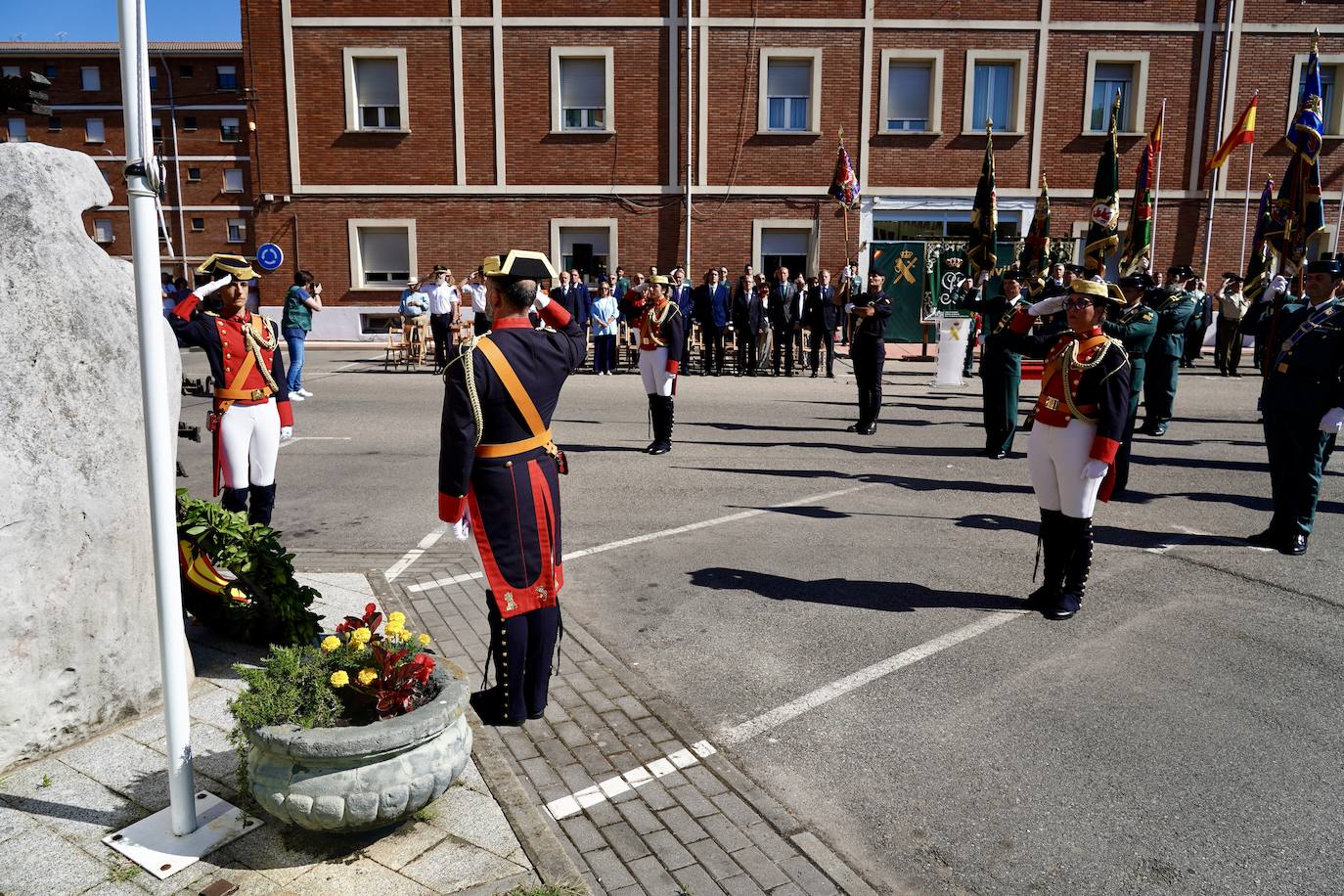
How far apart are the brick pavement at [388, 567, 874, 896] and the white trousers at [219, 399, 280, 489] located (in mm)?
2216

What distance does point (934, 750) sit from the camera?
15.4ft

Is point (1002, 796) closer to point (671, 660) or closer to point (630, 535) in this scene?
point (671, 660)

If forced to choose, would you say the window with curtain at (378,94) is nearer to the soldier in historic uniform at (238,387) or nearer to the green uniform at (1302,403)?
the soldier in historic uniform at (238,387)

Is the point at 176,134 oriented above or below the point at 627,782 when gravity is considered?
above

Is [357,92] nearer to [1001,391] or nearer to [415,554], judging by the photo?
[1001,391]


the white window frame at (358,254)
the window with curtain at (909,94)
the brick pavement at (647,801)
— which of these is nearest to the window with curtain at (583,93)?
the white window frame at (358,254)

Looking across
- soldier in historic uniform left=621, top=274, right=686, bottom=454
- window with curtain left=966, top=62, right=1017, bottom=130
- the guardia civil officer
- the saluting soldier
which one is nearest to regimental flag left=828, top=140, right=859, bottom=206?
window with curtain left=966, top=62, right=1017, bottom=130

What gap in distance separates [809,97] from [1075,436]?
21577mm

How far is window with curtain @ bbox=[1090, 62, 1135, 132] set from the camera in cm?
2603

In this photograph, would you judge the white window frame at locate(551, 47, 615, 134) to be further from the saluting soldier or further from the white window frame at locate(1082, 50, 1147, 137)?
the saluting soldier

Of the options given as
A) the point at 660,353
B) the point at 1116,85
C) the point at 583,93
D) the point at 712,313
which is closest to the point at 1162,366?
the point at 660,353

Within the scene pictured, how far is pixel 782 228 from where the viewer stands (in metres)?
26.2

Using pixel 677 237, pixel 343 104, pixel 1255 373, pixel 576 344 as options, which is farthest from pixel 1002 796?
pixel 343 104

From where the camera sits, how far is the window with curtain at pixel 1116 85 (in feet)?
85.4
